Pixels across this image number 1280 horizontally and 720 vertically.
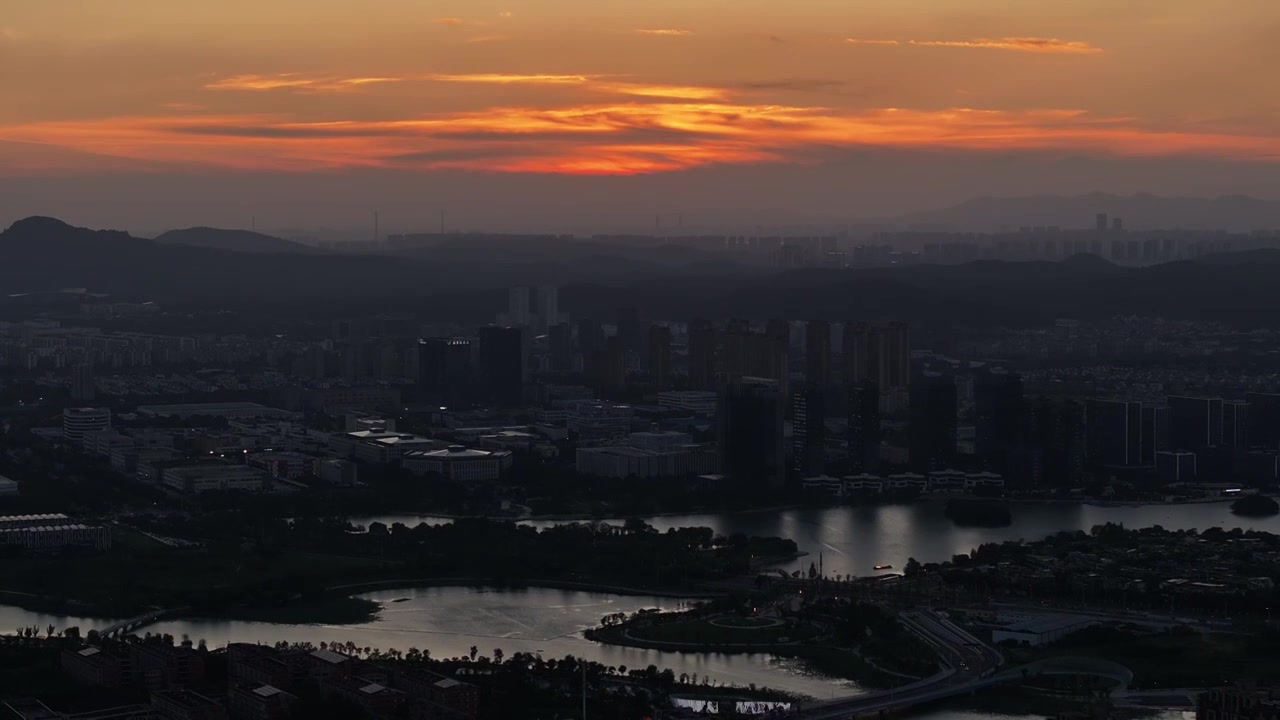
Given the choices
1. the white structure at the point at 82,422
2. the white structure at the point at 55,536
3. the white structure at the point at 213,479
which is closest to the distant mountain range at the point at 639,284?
the white structure at the point at 82,422

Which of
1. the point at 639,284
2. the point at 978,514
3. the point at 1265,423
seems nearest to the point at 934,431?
the point at 978,514

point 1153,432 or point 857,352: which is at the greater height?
point 857,352

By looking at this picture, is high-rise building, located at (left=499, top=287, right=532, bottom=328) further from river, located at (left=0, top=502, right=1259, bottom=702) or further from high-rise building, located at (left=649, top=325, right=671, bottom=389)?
river, located at (left=0, top=502, right=1259, bottom=702)

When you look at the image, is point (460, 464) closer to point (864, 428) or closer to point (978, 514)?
point (864, 428)

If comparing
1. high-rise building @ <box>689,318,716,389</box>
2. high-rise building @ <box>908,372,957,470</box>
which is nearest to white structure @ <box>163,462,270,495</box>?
high-rise building @ <box>908,372,957,470</box>

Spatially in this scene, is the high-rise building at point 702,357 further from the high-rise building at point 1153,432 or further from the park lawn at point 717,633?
the park lawn at point 717,633

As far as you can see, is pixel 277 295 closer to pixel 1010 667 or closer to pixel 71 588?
pixel 71 588

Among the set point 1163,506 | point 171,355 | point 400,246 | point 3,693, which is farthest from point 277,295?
point 3,693
